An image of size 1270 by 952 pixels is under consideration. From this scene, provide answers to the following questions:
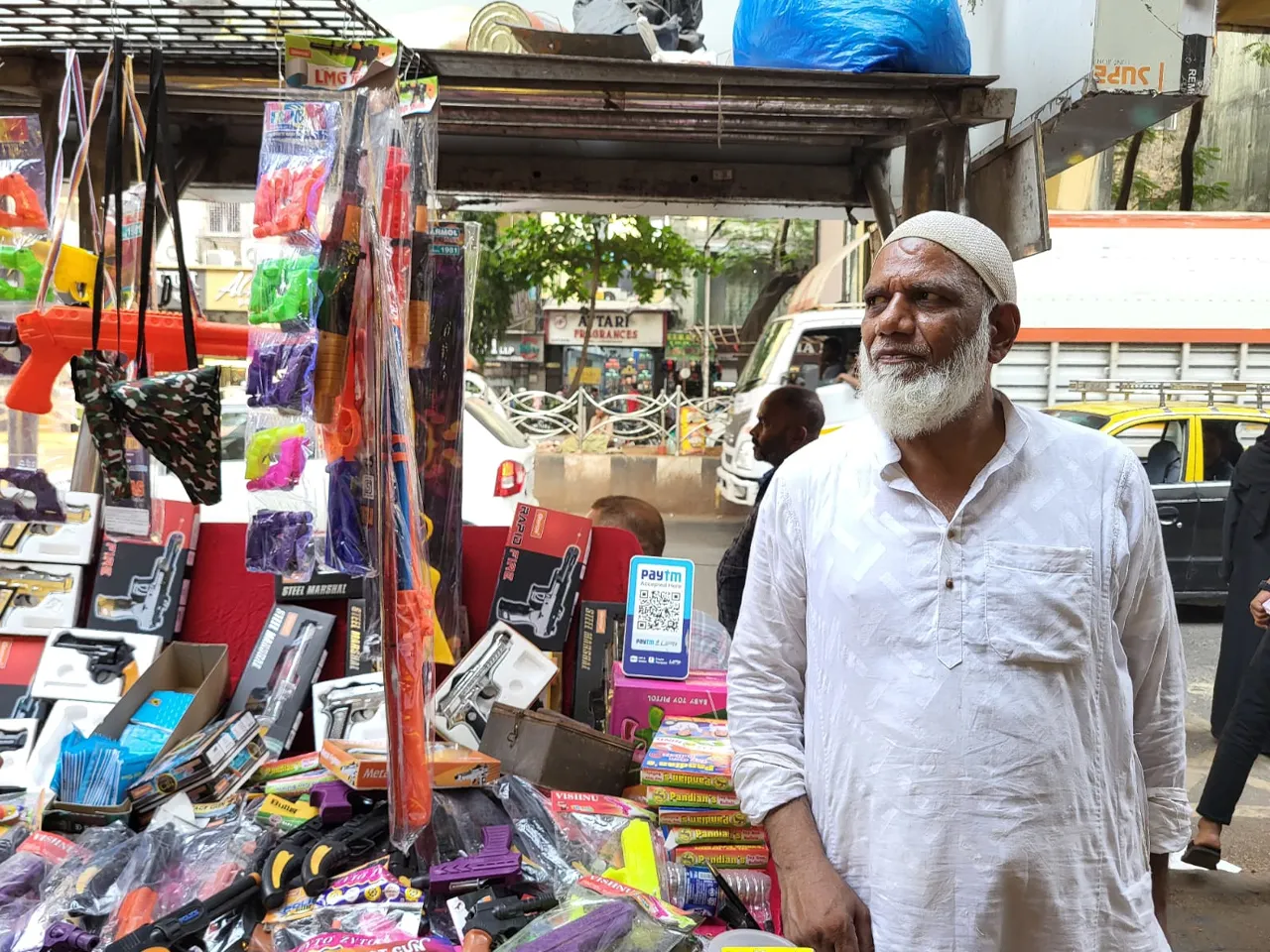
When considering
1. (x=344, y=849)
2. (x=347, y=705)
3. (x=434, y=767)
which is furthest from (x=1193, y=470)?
(x=344, y=849)

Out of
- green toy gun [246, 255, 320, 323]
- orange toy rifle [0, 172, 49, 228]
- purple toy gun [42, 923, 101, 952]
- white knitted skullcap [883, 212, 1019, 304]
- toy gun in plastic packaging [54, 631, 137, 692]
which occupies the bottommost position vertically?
purple toy gun [42, 923, 101, 952]

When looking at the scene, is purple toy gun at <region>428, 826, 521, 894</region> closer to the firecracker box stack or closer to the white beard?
the firecracker box stack

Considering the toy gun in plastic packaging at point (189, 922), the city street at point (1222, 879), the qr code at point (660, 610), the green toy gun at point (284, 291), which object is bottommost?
the city street at point (1222, 879)

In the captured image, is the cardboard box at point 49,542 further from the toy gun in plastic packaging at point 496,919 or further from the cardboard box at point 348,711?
the toy gun in plastic packaging at point 496,919

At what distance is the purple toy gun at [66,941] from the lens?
202 centimetres

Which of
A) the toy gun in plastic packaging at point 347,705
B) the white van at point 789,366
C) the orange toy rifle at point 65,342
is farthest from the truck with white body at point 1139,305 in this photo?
the orange toy rifle at point 65,342

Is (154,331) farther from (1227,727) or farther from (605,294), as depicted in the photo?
(605,294)

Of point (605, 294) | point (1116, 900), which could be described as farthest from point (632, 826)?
point (605, 294)

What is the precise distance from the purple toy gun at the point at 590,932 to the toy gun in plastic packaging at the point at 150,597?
1.95m

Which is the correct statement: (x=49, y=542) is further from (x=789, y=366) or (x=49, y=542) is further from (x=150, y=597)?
(x=789, y=366)

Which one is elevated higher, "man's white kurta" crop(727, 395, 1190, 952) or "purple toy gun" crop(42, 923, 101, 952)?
"man's white kurta" crop(727, 395, 1190, 952)

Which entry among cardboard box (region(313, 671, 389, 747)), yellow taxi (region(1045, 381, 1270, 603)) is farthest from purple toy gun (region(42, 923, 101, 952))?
yellow taxi (region(1045, 381, 1270, 603))

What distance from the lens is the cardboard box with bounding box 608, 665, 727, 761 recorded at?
2.82m

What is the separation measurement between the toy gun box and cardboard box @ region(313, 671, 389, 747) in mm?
183
